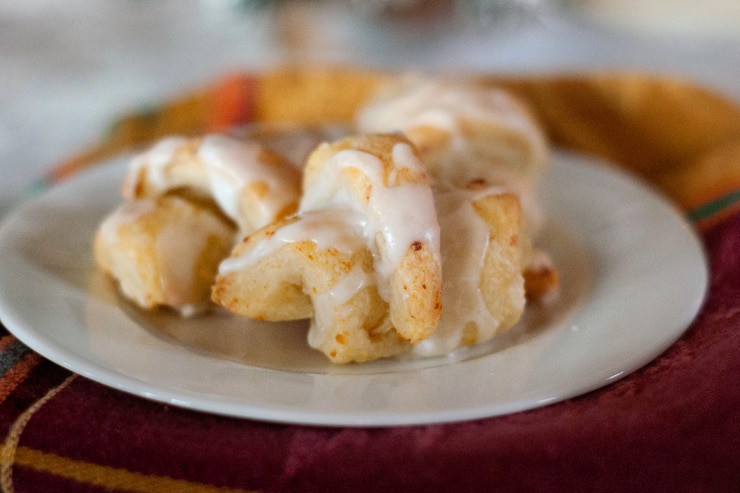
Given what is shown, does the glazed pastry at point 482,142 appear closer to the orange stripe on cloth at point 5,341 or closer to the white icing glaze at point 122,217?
the white icing glaze at point 122,217

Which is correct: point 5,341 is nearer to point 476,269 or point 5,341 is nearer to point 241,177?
point 241,177

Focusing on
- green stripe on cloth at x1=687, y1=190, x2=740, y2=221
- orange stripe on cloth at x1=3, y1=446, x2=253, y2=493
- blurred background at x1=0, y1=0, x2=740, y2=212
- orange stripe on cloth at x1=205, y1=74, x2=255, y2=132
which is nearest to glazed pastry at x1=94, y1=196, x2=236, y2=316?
orange stripe on cloth at x1=3, y1=446, x2=253, y2=493

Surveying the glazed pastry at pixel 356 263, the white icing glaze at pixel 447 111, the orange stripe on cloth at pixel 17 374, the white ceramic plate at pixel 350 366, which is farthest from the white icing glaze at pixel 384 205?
the orange stripe on cloth at pixel 17 374

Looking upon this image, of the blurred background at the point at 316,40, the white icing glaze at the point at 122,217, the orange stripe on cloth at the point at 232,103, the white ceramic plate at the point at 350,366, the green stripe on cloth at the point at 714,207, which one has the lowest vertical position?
the blurred background at the point at 316,40

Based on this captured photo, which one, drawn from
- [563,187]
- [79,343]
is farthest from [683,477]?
[563,187]

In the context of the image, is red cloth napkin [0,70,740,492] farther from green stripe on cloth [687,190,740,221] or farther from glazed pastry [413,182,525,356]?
green stripe on cloth [687,190,740,221]
